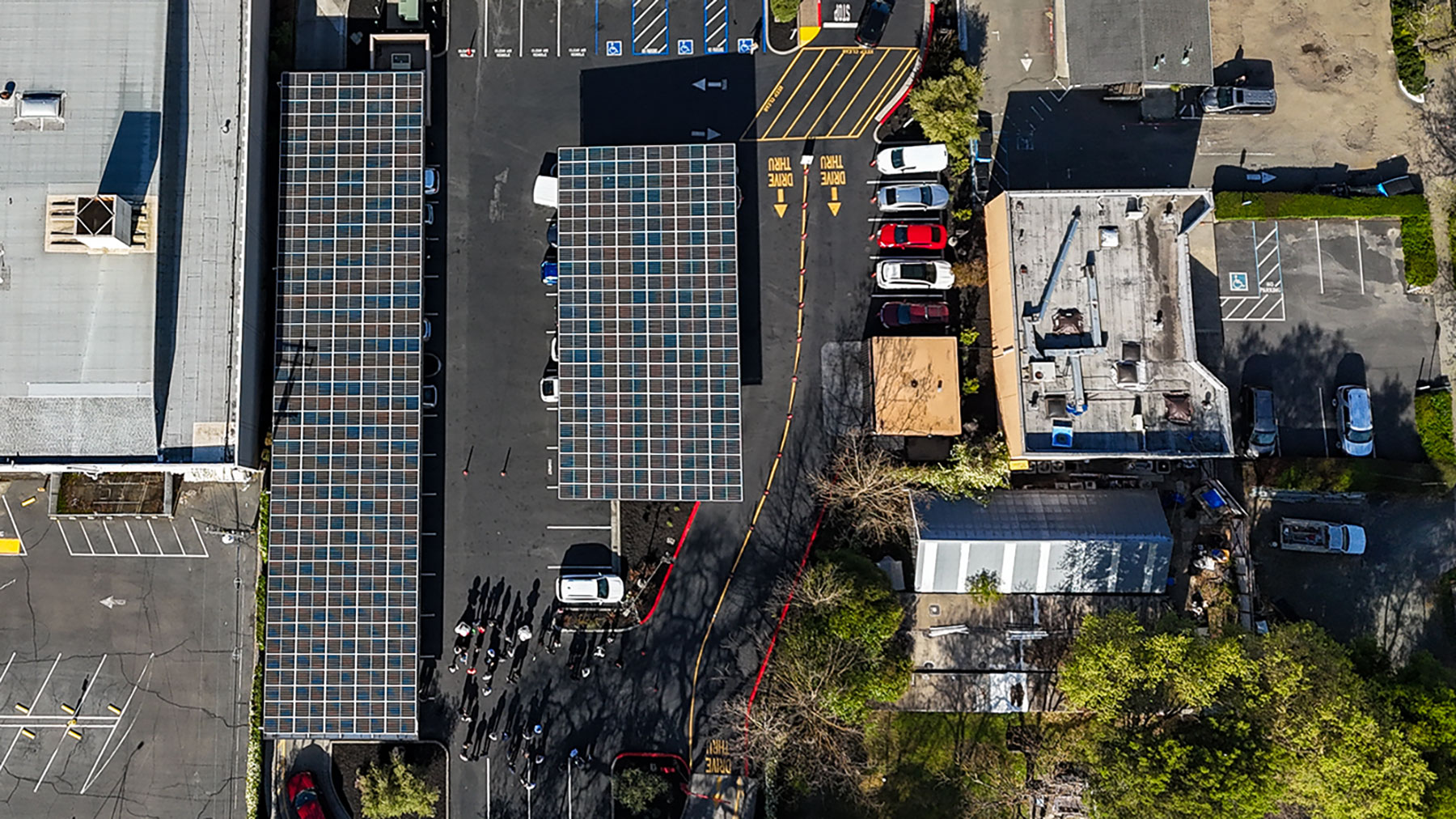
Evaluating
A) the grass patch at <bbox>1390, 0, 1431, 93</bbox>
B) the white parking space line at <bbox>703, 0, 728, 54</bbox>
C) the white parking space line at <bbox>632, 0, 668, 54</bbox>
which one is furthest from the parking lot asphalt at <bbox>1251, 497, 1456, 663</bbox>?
the white parking space line at <bbox>632, 0, 668, 54</bbox>

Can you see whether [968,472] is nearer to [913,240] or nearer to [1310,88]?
[913,240]

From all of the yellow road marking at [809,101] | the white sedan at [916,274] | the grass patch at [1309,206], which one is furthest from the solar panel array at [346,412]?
the grass patch at [1309,206]

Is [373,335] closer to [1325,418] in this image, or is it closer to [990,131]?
[990,131]

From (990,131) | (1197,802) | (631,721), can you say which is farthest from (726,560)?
(990,131)

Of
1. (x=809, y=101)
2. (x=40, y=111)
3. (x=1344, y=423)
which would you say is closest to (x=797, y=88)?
(x=809, y=101)

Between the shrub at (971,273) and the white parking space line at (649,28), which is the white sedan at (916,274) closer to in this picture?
the shrub at (971,273)

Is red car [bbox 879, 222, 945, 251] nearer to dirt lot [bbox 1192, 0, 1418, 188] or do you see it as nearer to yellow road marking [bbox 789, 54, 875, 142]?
yellow road marking [bbox 789, 54, 875, 142]
